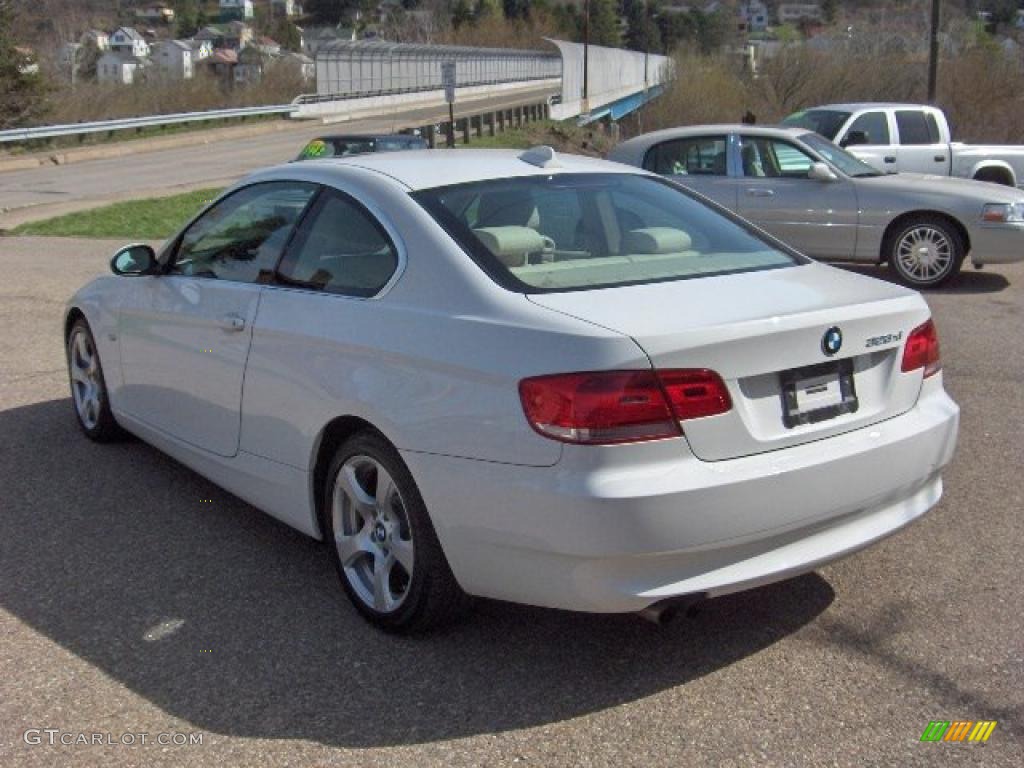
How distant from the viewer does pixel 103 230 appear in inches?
686

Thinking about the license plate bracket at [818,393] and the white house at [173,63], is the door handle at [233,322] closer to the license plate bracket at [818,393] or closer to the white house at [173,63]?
the license plate bracket at [818,393]

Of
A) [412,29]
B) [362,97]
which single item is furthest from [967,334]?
[412,29]

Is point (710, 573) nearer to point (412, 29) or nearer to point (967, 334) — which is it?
point (967, 334)

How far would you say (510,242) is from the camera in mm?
4270

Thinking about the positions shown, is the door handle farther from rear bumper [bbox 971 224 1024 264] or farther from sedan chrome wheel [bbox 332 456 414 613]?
rear bumper [bbox 971 224 1024 264]

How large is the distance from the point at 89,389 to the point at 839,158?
8.35 metres

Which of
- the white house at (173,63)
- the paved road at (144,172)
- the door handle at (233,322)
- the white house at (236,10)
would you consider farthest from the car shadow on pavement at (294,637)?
the white house at (236,10)

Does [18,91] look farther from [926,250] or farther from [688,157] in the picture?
[926,250]

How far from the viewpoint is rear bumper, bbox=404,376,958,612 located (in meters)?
3.49

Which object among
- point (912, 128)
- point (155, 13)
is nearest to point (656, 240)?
point (912, 128)

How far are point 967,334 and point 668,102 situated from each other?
116ft

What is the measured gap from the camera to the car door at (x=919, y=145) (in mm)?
16938

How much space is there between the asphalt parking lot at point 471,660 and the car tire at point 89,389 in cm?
76

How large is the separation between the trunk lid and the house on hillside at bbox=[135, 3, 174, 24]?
5916 inches
